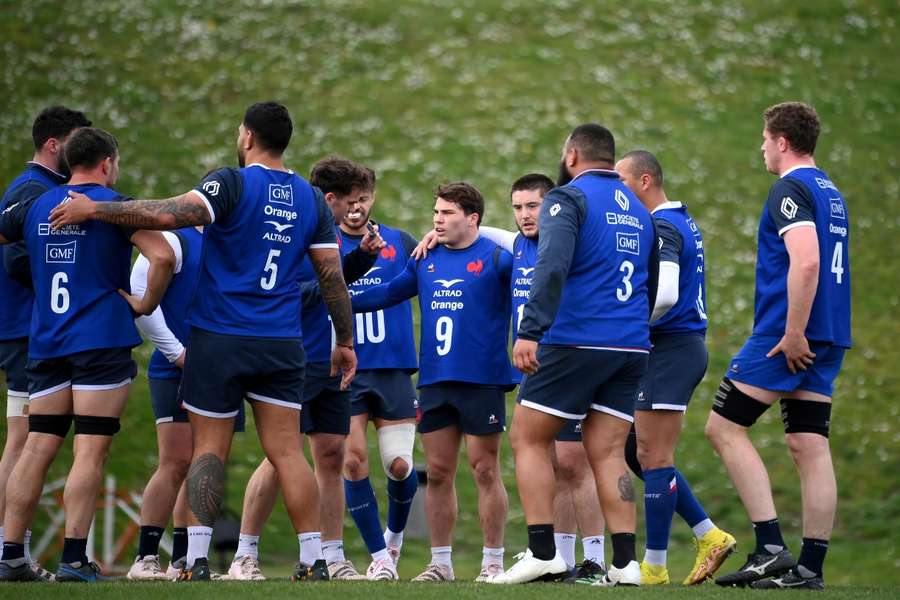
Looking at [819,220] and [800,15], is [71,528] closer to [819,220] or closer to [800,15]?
[819,220]

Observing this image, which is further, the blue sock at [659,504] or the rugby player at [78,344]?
the blue sock at [659,504]

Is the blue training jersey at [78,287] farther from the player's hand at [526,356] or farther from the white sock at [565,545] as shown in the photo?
the white sock at [565,545]

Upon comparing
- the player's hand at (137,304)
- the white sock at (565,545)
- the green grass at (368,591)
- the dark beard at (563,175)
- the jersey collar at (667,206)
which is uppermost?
the dark beard at (563,175)

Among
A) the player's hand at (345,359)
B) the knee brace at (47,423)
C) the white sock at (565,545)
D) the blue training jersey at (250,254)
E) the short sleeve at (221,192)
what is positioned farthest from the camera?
the white sock at (565,545)

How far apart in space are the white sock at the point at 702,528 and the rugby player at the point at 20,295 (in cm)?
451

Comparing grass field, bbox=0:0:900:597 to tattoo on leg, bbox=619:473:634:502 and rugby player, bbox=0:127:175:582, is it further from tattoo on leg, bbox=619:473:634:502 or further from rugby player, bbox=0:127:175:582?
tattoo on leg, bbox=619:473:634:502

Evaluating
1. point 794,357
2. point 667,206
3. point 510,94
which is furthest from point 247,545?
point 510,94

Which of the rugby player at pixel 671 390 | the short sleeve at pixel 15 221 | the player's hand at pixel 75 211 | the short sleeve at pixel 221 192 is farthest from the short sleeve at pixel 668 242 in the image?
the short sleeve at pixel 15 221

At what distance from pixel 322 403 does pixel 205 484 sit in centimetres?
159

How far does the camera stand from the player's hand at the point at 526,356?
23.5 feet

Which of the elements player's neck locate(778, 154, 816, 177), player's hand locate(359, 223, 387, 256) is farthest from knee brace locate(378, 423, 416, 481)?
player's neck locate(778, 154, 816, 177)

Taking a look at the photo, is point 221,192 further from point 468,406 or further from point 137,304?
point 468,406

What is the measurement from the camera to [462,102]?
89.4 feet

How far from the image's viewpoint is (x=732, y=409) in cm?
789
